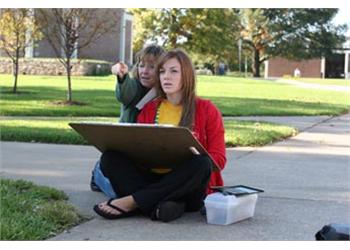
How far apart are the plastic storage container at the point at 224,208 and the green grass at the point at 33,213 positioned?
3.07 ft

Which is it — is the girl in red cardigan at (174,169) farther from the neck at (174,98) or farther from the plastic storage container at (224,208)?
the plastic storage container at (224,208)

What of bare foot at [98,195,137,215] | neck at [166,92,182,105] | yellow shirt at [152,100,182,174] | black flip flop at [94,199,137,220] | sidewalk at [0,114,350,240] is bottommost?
sidewalk at [0,114,350,240]

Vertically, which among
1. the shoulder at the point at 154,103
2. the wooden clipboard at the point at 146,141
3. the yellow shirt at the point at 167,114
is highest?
the shoulder at the point at 154,103

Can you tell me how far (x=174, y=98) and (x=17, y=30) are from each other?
15.7 metres

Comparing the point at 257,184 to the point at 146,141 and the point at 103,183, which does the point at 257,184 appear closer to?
the point at 103,183

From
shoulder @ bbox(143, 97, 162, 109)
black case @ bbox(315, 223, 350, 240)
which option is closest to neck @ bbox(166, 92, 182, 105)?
shoulder @ bbox(143, 97, 162, 109)

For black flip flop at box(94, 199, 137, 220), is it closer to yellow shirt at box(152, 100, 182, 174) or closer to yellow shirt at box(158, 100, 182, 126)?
yellow shirt at box(152, 100, 182, 174)

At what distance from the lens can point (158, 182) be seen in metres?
4.99

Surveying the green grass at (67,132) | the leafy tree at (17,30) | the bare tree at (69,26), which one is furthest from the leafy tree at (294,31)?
the green grass at (67,132)

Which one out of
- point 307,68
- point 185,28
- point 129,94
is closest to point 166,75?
point 129,94

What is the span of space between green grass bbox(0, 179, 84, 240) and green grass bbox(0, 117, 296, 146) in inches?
145

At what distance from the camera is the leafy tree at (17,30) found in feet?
63.9

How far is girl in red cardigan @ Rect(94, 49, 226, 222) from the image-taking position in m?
4.88
